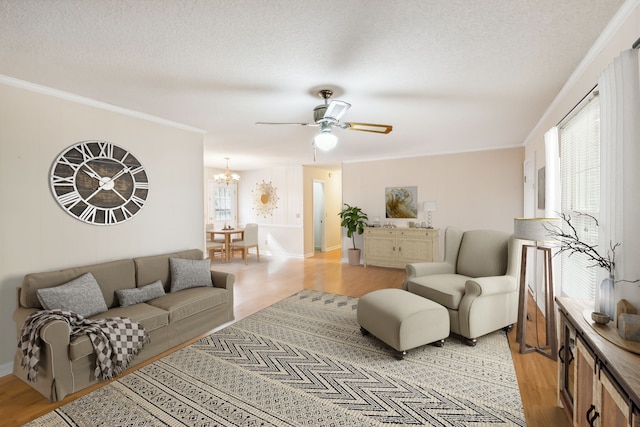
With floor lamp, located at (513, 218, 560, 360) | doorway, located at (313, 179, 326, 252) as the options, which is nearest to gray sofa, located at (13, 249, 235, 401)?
floor lamp, located at (513, 218, 560, 360)

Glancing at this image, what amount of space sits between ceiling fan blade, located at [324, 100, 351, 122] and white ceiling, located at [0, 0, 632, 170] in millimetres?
202

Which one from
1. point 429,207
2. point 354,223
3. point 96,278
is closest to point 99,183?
point 96,278

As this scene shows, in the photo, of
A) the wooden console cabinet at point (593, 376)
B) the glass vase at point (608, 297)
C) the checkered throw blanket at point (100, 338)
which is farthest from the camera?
the checkered throw blanket at point (100, 338)

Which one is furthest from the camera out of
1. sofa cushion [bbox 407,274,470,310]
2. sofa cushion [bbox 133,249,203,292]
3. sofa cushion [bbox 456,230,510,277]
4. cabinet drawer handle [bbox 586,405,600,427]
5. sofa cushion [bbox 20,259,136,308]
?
sofa cushion [bbox 456,230,510,277]

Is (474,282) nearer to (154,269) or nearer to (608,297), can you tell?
(608,297)

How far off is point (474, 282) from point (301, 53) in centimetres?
256

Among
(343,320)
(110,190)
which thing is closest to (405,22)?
(343,320)

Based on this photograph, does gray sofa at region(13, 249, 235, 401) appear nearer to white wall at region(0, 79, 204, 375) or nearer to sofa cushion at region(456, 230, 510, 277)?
white wall at region(0, 79, 204, 375)

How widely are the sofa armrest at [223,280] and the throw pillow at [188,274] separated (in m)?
0.06

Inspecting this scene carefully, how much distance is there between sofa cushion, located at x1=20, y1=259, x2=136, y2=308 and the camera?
8.39ft

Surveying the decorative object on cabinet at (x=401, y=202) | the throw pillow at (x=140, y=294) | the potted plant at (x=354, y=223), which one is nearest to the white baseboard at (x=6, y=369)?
the throw pillow at (x=140, y=294)

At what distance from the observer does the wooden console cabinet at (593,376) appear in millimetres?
1157

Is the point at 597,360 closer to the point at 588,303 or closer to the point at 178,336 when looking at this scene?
the point at 588,303

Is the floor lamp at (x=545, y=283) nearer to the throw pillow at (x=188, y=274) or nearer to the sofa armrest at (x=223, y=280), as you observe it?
the sofa armrest at (x=223, y=280)
